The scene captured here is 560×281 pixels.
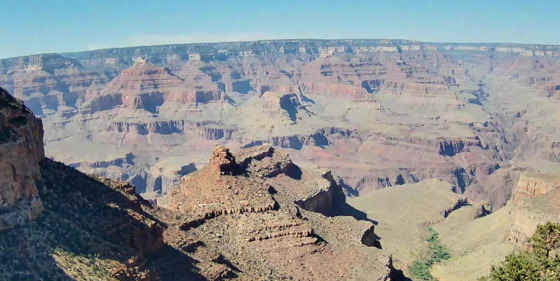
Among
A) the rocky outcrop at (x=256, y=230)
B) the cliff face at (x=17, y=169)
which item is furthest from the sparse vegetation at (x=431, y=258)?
the cliff face at (x=17, y=169)

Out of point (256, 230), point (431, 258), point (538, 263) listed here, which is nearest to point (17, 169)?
point (256, 230)

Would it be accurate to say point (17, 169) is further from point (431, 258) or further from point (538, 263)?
point (431, 258)

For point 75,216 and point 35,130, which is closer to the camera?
point 75,216

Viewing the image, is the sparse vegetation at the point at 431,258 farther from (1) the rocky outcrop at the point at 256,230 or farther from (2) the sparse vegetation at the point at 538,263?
(2) the sparse vegetation at the point at 538,263

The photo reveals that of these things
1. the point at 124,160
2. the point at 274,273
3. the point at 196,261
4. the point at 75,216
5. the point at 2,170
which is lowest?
the point at 124,160

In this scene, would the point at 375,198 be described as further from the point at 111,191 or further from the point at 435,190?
the point at 111,191

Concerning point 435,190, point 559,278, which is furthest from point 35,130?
point 435,190

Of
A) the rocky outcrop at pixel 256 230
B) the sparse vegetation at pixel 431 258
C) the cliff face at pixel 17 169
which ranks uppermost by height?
the cliff face at pixel 17 169

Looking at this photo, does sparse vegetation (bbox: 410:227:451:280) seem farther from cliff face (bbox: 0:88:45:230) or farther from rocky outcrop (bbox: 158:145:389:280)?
cliff face (bbox: 0:88:45:230)
